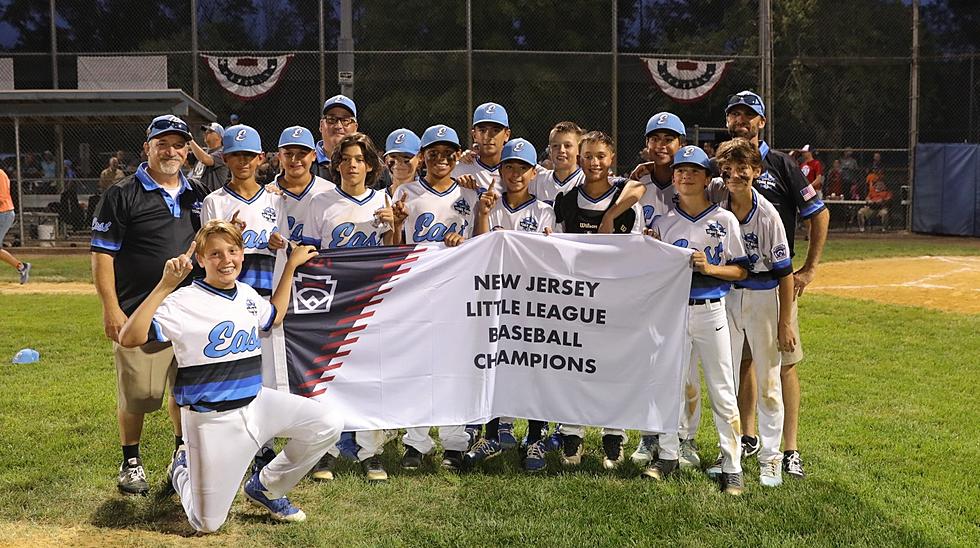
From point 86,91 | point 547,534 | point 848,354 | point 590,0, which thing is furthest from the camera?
point 590,0

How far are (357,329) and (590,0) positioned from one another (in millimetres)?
18373

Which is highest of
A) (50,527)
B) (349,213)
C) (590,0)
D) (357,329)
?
(590,0)

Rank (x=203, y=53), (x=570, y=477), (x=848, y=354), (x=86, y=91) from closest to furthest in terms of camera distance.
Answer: (x=570, y=477)
(x=848, y=354)
(x=86, y=91)
(x=203, y=53)

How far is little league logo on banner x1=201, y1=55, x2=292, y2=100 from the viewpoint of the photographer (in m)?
20.1

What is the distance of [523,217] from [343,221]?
1081 millimetres

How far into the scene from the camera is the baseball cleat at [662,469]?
5.67m

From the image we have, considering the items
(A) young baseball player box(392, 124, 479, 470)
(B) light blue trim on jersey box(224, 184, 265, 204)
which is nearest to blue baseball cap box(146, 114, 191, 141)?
(B) light blue trim on jersey box(224, 184, 265, 204)

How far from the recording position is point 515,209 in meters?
5.96

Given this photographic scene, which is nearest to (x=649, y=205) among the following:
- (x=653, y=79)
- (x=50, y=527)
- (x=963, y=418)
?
(x=963, y=418)

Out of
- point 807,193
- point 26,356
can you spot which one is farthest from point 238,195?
point 26,356

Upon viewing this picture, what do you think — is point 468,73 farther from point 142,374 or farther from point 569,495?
point 569,495

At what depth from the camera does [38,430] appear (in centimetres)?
680

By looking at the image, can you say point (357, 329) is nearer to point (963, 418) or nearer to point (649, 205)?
point (649, 205)

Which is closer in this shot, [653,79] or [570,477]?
[570,477]
